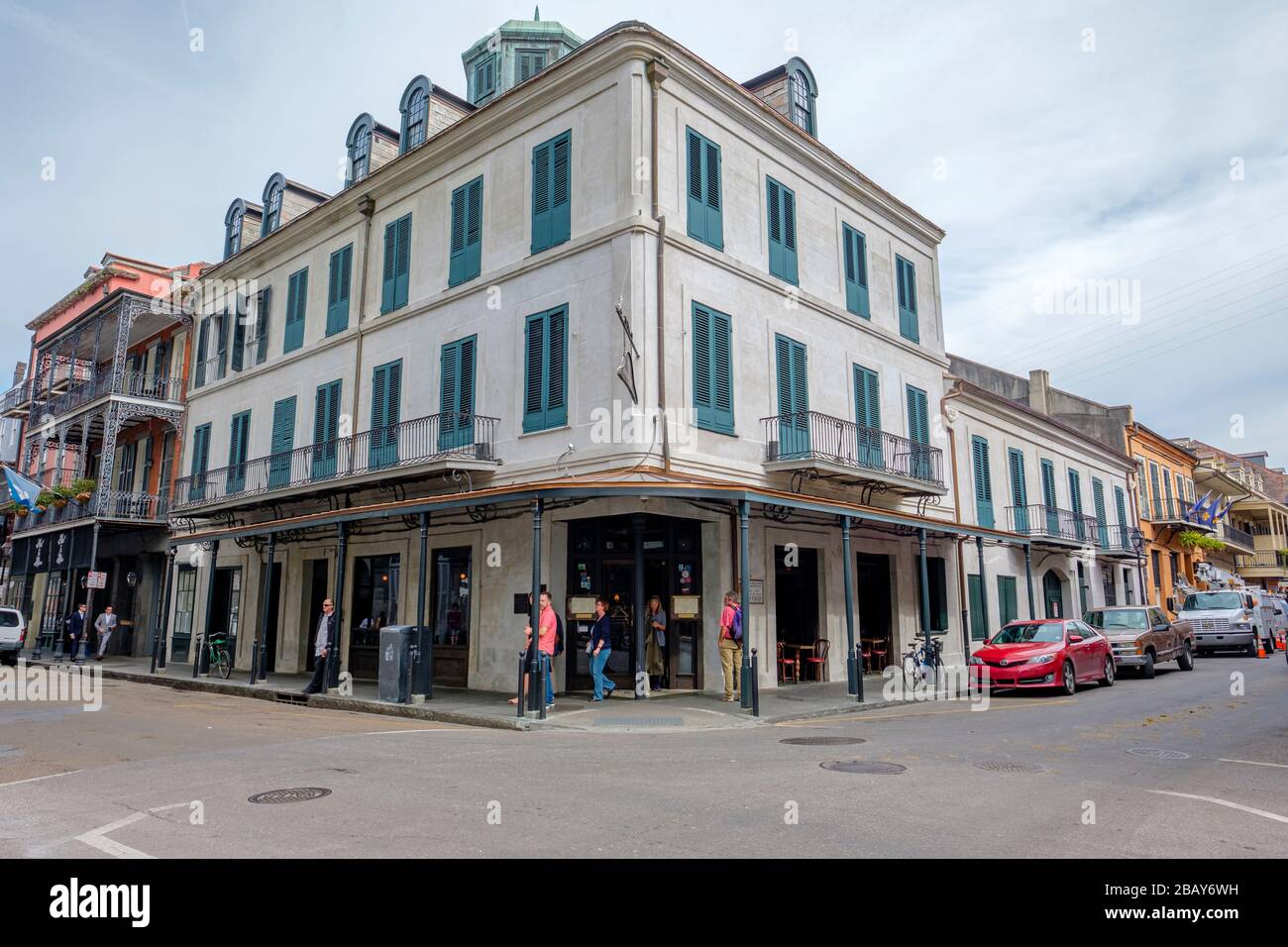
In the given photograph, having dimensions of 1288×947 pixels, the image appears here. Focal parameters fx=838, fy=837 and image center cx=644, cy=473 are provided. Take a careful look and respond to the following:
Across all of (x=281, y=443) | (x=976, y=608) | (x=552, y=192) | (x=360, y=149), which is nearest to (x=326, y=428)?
(x=281, y=443)

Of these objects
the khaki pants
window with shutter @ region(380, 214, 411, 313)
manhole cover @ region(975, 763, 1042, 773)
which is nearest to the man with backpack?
the khaki pants

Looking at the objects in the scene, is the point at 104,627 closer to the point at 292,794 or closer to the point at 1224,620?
the point at 292,794

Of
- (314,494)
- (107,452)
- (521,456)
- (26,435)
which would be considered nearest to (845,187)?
(521,456)

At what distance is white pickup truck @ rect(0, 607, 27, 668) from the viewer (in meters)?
24.9

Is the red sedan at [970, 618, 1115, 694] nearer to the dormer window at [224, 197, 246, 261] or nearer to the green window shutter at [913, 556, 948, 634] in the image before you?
the green window shutter at [913, 556, 948, 634]

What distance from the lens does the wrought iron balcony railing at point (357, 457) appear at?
17.4 meters

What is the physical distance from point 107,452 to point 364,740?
22.4m

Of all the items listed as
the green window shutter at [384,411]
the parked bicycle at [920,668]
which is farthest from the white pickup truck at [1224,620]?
the green window shutter at [384,411]

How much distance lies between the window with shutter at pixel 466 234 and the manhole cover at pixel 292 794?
13271 millimetres

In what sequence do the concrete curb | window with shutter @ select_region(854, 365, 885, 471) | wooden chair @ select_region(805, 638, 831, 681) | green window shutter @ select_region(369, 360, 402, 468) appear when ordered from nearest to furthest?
the concrete curb → wooden chair @ select_region(805, 638, 831, 681) → green window shutter @ select_region(369, 360, 402, 468) → window with shutter @ select_region(854, 365, 885, 471)

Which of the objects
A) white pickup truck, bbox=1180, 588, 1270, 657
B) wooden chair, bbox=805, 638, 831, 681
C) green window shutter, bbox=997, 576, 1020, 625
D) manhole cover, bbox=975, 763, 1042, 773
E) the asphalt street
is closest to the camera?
the asphalt street

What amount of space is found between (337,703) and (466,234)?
409 inches

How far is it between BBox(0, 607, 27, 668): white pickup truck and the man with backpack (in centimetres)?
2271
